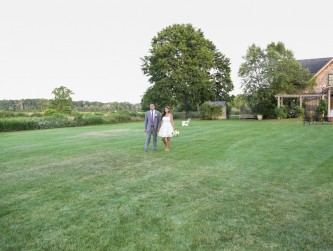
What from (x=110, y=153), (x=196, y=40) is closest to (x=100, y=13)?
(x=110, y=153)

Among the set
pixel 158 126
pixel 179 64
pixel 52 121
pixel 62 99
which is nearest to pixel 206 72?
pixel 179 64

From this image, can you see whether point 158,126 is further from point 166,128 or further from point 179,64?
point 179,64

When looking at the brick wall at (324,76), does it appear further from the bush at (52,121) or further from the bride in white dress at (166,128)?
the bride in white dress at (166,128)

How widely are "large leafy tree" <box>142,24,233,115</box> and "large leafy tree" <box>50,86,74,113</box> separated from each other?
30896 millimetres

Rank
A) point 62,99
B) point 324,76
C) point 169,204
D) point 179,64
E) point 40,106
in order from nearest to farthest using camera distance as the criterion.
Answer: point 169,204, point 324,76, point 179,64, point 62,99, point 40,106

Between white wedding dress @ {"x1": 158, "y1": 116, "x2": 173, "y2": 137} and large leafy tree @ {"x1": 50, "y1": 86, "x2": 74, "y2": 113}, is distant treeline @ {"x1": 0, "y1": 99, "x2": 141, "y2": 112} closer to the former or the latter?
large leafy tree @ {"x1": 50, "y1": 86, "x2": 74, "y2": 113}

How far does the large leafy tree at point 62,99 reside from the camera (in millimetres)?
65062

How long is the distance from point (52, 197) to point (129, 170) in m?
2.44

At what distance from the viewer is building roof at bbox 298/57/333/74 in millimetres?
36088

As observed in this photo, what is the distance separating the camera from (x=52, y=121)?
1074 inches

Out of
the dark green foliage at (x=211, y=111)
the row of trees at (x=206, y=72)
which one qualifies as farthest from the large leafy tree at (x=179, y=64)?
the dark green foliage at (x=211, y=111)

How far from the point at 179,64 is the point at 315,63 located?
19.4 m

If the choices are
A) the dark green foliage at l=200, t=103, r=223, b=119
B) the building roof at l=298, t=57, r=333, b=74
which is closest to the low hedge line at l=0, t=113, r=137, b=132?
the dark green foliage at l=200, t=103, r=223, b=119

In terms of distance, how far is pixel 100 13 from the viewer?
2055 cm
